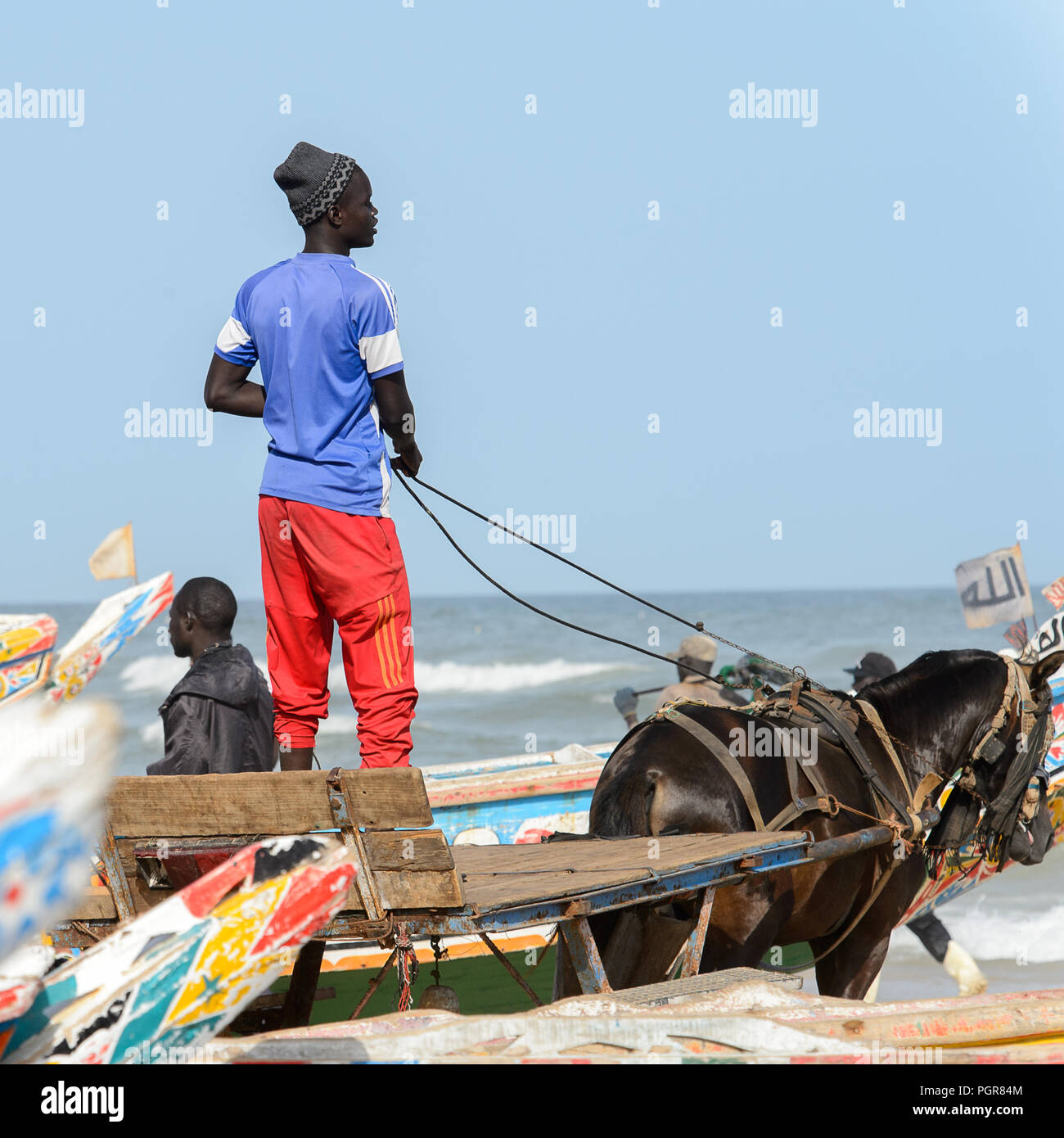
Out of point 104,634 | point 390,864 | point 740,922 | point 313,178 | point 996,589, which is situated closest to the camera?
point 390,864

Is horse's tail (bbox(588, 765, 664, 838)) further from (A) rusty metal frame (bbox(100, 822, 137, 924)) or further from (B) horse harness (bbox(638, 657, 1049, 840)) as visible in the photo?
(A) rusty metal frame (bbox(100, 822, 137, 924))

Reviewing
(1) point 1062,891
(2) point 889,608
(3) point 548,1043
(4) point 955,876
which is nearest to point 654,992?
(3) point 548,1043

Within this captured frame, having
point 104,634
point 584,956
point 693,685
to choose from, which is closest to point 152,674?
point 104,634

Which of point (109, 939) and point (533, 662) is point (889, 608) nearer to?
point (533, 662)

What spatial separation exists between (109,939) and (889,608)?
2524 inches

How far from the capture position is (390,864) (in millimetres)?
3330

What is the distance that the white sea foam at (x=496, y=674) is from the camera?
34656mm

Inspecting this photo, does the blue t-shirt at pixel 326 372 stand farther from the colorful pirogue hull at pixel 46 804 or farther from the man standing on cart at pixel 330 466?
the colorful pirogue hull at pixel 46 804

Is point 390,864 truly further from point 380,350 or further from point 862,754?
point 862,754

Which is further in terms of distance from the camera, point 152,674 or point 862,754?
point 152,674

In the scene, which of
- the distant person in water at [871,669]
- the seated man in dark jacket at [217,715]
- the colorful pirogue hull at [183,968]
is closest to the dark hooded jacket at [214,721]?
the seated man in dark jacket at [217,715]

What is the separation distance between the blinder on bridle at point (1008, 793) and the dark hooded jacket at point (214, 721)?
291 centimetres

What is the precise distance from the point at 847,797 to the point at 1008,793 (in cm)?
97

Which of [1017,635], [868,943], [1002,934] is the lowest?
[1002,934]
